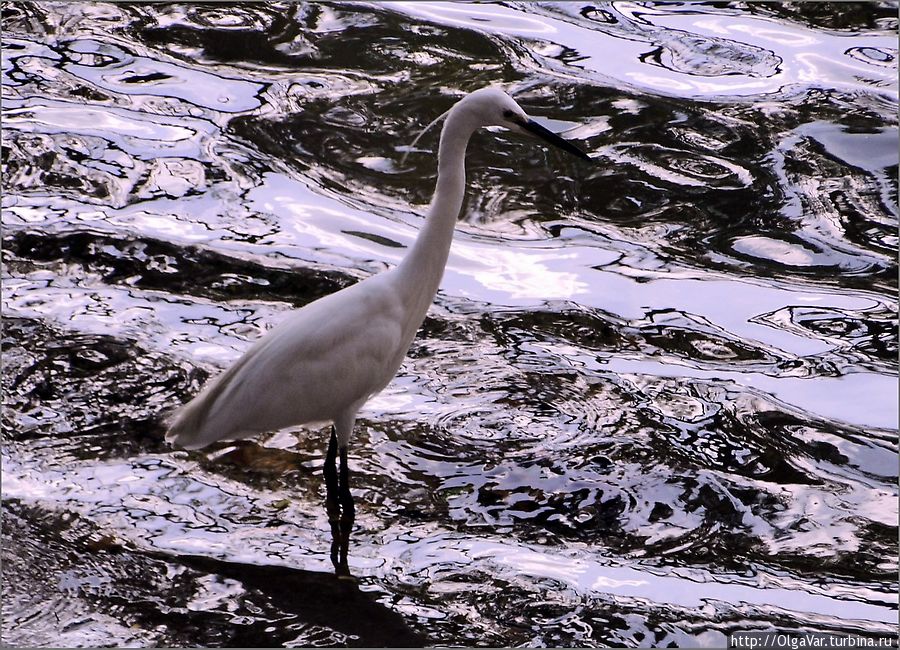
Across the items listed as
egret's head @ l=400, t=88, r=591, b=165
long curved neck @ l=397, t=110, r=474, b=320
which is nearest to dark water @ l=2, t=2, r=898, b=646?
long curved neck @ l=397, t=110, r=474, b=320

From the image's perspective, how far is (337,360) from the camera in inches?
165

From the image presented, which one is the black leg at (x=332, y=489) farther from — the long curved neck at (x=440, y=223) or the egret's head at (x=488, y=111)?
the egret's head at (x=488, y=111)

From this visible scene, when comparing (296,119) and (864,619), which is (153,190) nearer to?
(296,119)

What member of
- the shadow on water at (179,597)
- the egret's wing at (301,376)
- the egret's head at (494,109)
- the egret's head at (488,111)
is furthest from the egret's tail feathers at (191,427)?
the egret's head at (494,109)

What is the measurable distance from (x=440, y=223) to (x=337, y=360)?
700mm

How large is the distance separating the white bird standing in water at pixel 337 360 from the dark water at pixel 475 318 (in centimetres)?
31

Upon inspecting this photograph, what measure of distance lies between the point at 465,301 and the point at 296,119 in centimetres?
278

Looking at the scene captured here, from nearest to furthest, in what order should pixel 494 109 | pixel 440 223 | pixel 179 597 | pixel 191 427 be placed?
pixel 179 597, pixel 494 109, pixel 191 427, pixel 440 223

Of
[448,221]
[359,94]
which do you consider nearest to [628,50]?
[359,94]

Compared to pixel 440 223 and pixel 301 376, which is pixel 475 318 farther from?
pixel 301 376

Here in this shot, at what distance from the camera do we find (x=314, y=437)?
4938 millimetres

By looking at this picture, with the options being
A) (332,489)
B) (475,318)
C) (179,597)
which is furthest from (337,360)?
(475,318)

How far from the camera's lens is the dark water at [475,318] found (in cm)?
394

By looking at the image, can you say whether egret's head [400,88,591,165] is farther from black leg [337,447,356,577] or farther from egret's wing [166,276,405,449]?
black leg [337,447,356,577]
